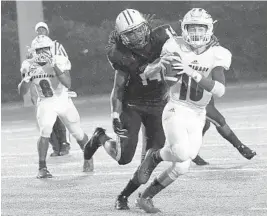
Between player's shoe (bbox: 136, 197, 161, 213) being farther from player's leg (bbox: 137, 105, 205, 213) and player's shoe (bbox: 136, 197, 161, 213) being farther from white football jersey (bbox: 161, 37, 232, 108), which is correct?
white football jersey (bbox: 161, 37, 232, 108)

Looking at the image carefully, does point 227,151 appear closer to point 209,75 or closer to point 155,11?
point 209,75

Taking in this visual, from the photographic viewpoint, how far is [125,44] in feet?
27.9

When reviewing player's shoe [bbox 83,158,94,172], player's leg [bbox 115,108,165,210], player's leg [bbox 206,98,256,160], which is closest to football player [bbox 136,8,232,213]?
player's leg [bbox 115,108,165,210]

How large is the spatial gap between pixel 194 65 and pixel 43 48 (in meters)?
3.13

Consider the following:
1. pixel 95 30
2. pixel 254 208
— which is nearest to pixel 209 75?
pixel 254 208

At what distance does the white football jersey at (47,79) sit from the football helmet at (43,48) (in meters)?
0.29

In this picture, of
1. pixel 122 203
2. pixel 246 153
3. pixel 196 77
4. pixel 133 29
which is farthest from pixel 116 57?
pixel 246 153

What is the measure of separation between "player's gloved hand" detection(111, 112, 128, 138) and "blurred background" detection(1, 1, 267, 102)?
47.7ft

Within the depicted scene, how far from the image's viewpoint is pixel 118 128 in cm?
Result: 870

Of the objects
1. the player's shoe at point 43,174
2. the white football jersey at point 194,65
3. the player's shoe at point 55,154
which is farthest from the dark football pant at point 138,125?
the player's shoe at point 55,154

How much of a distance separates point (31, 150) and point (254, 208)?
19.7 ft

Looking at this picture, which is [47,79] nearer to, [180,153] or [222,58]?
[222,58]

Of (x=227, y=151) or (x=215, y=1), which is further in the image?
(x=215, y=1)

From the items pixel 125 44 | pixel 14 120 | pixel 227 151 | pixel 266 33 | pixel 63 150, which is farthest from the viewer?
pixel 266 33
